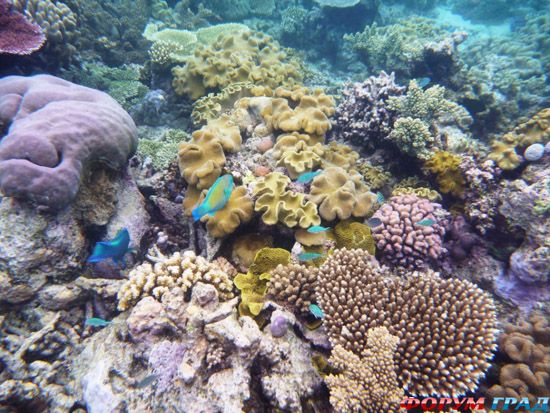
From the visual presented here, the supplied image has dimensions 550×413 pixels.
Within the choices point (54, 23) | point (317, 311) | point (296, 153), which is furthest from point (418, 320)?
point (54, 23)

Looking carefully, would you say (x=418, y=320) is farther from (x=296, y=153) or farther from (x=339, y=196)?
(x=296, y=153)

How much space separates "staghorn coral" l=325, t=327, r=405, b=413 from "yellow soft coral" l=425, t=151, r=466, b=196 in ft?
10.5

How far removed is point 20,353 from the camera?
3.30 m

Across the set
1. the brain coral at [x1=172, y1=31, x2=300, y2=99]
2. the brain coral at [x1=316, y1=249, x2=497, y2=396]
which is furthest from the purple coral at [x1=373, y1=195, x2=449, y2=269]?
the brain coral at [x1=172, y1=31, x2=300, y2=99]

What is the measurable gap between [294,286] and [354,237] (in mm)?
1233

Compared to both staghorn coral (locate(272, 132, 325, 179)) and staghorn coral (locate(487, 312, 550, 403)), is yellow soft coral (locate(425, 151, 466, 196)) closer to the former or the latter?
staghorn coral (locate(272, 132, 325, 179))

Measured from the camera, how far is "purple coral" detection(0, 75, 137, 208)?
3.29 metres

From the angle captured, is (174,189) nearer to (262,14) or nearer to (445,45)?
(445,45)

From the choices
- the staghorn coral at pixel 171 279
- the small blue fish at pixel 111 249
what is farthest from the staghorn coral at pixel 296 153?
the small blue fish at pixel 111 249

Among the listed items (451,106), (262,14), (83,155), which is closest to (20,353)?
(83,155)

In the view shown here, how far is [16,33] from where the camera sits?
531cm

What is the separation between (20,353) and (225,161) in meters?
3.19

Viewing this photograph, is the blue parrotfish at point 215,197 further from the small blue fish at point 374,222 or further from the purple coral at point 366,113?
the purple coral at point 366,113

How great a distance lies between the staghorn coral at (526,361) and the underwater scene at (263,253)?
19 mm
